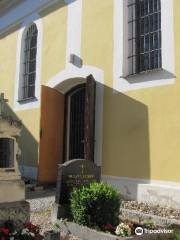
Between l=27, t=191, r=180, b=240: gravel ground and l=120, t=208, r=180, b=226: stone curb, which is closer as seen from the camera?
l=120, t=208, r=180, b=226: stone curb

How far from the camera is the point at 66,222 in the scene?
637 centimetres

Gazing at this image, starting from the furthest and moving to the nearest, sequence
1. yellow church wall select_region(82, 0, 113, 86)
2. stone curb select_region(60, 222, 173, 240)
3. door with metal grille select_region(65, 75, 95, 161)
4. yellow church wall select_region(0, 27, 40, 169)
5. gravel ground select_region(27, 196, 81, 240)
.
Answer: yellow church wall select_region(0, 27, 40, 169) < door with metal grille select_region(65, 75, 95, 161) < yellow church wall select_region(82, 0, 113, 86) < gravel ground select_region(27, 196, 81, 240) < stone curb select_region(60, 222, 173, 240)

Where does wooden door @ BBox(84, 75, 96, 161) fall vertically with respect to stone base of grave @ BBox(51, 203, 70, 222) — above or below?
above

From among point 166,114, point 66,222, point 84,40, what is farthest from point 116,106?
point 66,222

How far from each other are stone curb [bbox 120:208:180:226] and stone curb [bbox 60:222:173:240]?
1.04m

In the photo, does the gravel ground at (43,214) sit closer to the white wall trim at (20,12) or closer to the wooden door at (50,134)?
the wooden door at (50,134)

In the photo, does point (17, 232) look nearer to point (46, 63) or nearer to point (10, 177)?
point (10, 177)

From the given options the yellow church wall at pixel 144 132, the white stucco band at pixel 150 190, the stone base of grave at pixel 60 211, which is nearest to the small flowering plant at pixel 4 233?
the stone base of grave at pixel 60 211

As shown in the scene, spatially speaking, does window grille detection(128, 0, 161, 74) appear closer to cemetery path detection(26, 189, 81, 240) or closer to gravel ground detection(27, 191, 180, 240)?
gravel ground detection(27, 191, 180, 240)

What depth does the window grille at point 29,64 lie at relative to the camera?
12914 mm

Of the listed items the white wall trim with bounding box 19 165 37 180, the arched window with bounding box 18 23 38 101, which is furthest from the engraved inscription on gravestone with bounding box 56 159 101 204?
the arched window with bounding box 18 23 38 101

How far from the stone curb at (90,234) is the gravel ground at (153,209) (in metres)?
1.54

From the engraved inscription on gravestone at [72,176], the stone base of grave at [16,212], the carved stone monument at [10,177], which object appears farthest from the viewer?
the engraved inscription on gravestone at [72,176]

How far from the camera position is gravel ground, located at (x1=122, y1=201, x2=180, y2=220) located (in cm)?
709
